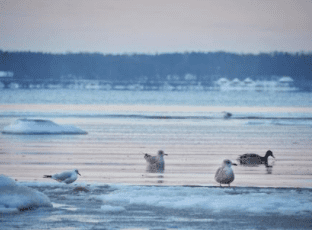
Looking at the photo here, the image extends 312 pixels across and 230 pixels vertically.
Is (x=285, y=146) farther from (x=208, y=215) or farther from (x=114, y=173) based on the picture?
(x=208, y=215)

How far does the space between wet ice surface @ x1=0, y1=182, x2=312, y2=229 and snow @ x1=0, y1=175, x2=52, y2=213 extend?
18 cm

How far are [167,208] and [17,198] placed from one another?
207 cm

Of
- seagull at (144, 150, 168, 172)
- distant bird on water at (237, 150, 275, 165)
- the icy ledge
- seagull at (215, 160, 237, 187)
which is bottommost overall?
seagull at (215, 160, 237, 187)

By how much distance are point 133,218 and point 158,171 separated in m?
5.80

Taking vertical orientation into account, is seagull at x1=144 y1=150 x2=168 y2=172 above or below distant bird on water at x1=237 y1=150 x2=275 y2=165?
below

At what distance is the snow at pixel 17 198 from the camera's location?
28.5 ft

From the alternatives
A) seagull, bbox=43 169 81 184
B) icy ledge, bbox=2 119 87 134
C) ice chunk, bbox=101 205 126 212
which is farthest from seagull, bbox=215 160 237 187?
icy ledge, bbox=2 119 87 134

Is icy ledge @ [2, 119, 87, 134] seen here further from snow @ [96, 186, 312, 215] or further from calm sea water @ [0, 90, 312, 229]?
snow @ [96, 186, 312, 215]

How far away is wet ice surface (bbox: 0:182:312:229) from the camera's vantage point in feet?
26.1

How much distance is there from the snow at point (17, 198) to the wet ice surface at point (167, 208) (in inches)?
7.2

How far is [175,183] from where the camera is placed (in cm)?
1187

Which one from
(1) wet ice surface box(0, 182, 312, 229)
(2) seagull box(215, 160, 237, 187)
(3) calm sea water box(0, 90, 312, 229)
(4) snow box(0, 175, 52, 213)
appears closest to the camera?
(1) wet ice surface box(0, 182, 312, 229)

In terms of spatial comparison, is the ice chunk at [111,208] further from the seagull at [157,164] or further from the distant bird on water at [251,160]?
the distant bird on water at [251,160]

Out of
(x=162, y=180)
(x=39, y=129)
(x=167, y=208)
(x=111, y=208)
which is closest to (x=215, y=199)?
(x=167, y=208)
